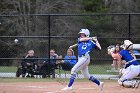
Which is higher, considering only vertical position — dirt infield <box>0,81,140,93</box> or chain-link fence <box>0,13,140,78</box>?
chain-link fence <box>0,13,140,78</box>

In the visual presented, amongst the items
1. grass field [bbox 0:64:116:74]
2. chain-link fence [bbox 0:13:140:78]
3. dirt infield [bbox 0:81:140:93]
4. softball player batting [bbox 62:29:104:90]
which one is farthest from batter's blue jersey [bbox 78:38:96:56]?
grass field [bbox 0:64:116:74]

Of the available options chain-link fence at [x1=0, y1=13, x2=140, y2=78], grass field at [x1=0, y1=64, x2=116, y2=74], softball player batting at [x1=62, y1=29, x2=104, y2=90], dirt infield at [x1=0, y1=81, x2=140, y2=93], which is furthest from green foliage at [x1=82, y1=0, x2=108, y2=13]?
softball player batting at [x1=62, y1=29, x2=104, y2=90]

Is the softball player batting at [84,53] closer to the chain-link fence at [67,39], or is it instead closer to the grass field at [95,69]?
the chain-link fence at [67,39]

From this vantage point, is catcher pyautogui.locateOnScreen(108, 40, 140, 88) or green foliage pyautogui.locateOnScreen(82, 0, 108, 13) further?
green foliage pyautogui.locateOnScreen(82, 0, 108, 13)

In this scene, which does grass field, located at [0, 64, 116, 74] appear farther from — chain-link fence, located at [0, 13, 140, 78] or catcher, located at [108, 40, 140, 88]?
catcher, located at [108, 40, 140, 88]

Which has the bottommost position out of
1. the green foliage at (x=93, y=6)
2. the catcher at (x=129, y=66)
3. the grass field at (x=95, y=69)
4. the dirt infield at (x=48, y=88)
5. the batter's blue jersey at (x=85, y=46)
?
the dirt infield at (x=48, y=88)

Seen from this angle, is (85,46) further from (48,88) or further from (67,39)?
(67,39)

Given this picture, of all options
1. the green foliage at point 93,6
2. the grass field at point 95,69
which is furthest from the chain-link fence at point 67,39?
the green foliage at point 93,6

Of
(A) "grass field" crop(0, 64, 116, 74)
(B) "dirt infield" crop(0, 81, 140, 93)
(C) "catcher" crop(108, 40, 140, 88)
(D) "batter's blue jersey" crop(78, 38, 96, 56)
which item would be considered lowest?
(B) "dirt infield" crop(0, 81, 140, 93)

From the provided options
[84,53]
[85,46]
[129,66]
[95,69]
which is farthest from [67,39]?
[84,53]

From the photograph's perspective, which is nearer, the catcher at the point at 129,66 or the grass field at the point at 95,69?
the catcher at the point at 129,66

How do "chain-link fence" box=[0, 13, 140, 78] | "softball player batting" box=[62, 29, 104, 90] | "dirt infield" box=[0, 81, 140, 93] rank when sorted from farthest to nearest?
"chain-link fence" box=[0, 13, 140, 78] → "dirt infield" box=[0, 81, 140, 93] → "softball player batting" box=[62, 29, 104, 90]

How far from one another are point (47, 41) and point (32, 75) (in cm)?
240

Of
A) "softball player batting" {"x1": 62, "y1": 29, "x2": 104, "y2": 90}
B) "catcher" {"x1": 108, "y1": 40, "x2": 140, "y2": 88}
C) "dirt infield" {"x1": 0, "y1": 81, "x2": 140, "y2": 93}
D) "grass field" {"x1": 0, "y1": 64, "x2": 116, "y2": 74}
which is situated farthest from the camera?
"grass field" {"x1": 0, "y1": 64, "x2": 116, "y2": 74}
